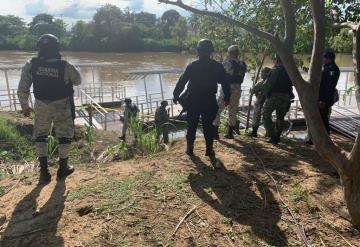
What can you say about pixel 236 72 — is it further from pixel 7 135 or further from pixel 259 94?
pixel 7 135

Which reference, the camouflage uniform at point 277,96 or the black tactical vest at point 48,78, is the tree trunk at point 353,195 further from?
the black tactical vest at point 48,78

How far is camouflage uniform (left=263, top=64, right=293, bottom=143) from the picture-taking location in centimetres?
557

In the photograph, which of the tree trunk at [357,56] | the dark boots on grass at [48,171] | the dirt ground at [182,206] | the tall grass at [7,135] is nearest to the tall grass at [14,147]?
the tall grass at [7,135]

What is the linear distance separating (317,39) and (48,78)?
265cm

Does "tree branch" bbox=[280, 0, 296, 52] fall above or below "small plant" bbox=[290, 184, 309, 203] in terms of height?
above

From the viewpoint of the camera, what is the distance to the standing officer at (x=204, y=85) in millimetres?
4598

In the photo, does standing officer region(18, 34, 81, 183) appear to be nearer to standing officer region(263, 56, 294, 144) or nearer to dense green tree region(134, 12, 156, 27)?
standing officer region(263, 56, 294, 144)

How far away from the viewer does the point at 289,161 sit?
4867mm

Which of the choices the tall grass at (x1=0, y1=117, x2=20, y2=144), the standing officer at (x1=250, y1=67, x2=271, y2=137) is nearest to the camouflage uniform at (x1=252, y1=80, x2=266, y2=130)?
the standing officer at (x1=250, y1=67, x2=271, y2=137)

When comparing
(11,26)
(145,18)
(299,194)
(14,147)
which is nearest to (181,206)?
(299,194)

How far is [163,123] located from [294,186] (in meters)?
4.68

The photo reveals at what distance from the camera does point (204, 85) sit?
4641 millimetres

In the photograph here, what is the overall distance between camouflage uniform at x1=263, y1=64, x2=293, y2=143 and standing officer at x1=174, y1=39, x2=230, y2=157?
1.03 meters

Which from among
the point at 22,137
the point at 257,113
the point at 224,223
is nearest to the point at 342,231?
the point at 224,223
